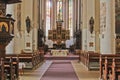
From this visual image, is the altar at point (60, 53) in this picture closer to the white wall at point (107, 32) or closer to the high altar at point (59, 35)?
the high altar at point (59, 35)

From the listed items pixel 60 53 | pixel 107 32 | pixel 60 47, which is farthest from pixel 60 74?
pixel 60 47

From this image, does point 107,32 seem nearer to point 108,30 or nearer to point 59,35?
point 108,30

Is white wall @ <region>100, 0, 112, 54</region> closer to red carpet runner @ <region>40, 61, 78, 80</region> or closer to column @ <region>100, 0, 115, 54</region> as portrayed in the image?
column @ <region>100, 0, 115, 54</region>

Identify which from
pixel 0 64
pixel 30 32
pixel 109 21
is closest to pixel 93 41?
pixel 30 32

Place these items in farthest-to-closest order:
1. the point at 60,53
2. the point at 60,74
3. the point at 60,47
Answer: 1. the point at 60,47
2. the point at 60,53
3. the point at 60,74

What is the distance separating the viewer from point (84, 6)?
116 feet

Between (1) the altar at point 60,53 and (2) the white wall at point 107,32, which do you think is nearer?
(2) the white wall at point 107,32

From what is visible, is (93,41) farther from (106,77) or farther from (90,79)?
(106,77)

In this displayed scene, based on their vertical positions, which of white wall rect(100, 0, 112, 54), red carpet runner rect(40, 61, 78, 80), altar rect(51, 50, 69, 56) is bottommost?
red carpet runner rect(40, 61, 78, 80)

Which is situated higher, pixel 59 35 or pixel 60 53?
pixel 59 35

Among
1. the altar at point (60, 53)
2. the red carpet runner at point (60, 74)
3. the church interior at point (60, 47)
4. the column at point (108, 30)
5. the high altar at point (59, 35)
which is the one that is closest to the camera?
the church interior at point (60, 47)

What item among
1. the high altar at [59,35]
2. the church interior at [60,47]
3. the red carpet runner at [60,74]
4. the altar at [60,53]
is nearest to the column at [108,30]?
the church interior at [60,47]

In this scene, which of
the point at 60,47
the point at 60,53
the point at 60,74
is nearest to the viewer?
the point at 60,74

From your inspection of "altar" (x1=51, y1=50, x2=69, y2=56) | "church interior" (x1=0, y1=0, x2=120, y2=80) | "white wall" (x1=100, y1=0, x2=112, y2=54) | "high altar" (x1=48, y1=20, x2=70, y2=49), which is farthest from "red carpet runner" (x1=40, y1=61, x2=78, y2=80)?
"high altar" (x1=48, y1=20, x2=70, y2=49)
